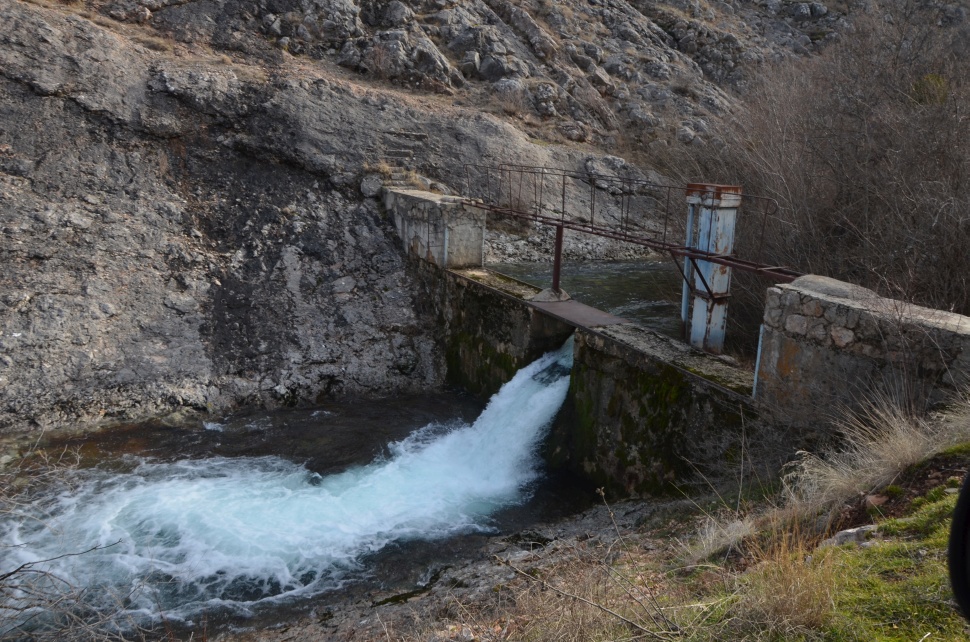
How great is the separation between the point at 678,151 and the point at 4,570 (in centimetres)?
1639

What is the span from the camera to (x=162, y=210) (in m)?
12.2

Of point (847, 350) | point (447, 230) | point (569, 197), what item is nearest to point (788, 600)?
point (847, 350)

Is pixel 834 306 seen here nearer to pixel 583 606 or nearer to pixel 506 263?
pixel 583 606

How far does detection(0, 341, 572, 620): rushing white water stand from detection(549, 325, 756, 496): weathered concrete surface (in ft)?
Result: 2.05

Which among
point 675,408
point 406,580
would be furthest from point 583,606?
A: point 675,408

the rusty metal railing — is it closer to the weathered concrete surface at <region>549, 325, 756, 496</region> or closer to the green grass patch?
the weathered concrete surface at <region>549, 325, 756, 496</region>

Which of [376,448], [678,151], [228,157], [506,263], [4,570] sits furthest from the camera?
[678,151]

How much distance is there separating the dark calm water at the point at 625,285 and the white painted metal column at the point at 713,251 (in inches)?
53.9

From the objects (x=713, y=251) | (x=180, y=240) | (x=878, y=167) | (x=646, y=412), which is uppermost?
(x=878, y=167)

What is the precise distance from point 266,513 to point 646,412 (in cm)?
449

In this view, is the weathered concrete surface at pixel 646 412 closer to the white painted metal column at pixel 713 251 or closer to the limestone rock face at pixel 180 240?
the white painted metal column at pixel 713 251

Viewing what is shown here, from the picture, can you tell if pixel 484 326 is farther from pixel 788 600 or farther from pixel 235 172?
pixel 788 600

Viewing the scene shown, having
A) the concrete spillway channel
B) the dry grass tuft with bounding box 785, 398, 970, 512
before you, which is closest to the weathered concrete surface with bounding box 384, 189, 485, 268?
the concrete spillway channel

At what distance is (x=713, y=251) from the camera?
24.7 ft
